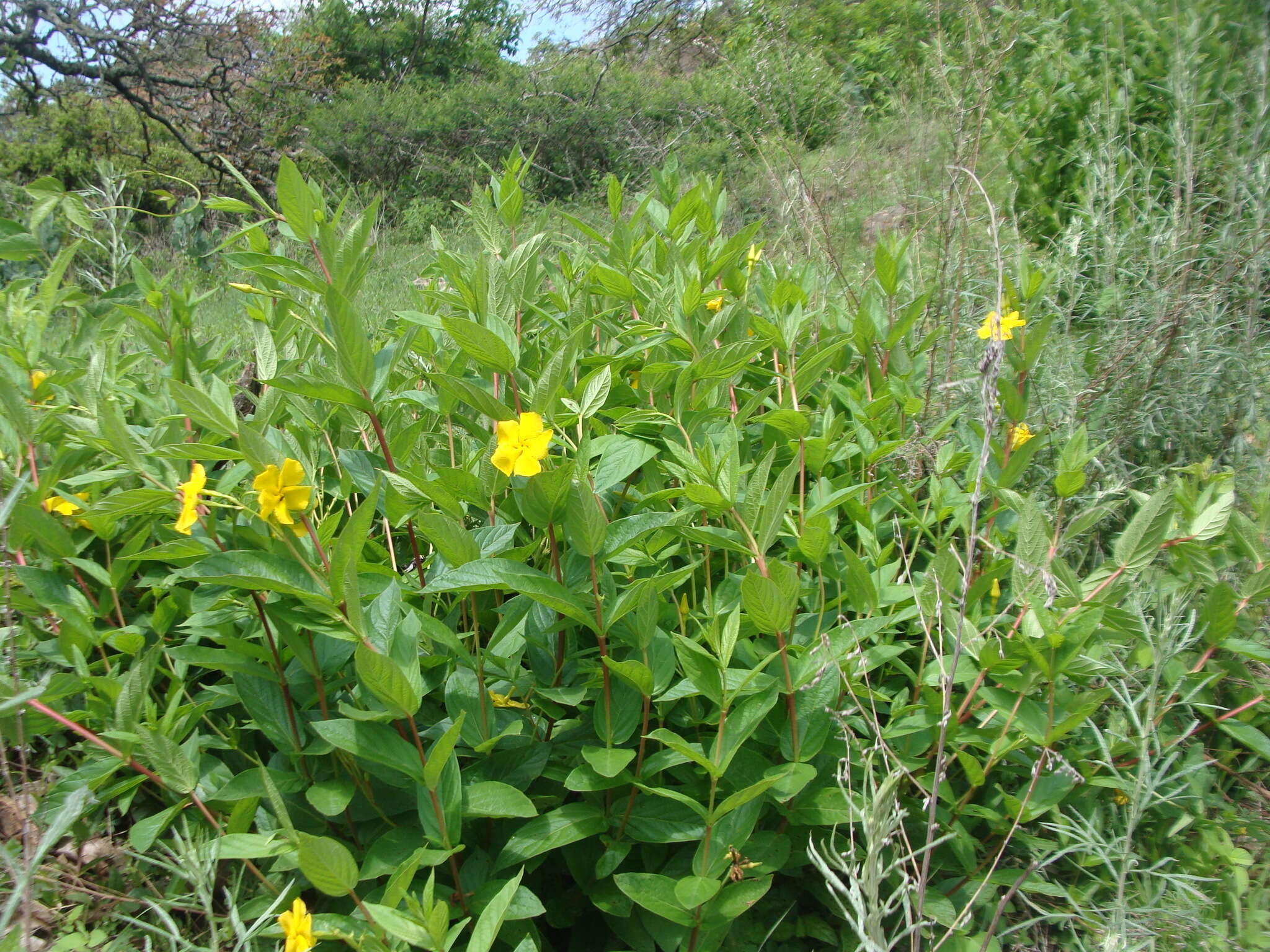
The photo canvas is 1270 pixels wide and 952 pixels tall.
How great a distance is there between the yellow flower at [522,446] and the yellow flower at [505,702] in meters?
0.39

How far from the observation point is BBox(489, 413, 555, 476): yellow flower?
1.08m

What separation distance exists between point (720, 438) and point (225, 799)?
37.6 inches

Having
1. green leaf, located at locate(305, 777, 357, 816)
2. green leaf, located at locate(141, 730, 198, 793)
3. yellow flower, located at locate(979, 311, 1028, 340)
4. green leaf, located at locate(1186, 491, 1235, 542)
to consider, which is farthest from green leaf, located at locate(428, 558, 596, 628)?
green leaf, located at locate(1186, 491, 1235, 542)

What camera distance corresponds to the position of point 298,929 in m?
1.05

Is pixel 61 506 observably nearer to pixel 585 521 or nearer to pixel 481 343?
pixel 481 343

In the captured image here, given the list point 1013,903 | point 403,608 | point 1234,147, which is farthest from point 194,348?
point 1234,147

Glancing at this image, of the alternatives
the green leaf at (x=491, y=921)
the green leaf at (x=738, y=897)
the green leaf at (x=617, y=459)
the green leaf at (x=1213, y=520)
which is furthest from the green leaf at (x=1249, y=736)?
the green leaf at (x=491, y=921)

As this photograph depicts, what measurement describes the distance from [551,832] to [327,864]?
12.3 inches

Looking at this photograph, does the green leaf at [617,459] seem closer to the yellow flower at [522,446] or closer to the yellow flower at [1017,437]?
the yellow flower at [522,446]

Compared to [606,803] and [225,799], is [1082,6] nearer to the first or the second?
[606,803]

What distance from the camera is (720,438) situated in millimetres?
1521

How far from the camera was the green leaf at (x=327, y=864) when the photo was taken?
3.32 feet

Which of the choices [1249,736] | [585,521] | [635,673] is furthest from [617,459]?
[1249,736]

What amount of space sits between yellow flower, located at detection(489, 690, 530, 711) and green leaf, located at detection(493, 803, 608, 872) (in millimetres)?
165
